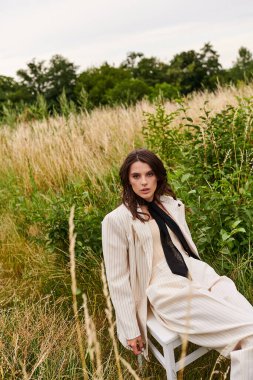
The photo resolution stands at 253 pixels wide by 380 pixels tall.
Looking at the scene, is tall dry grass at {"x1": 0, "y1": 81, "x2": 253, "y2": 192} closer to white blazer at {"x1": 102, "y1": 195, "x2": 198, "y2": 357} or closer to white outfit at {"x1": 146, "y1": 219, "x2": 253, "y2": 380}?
white blazer at {"x1": 102, "y1": 195, "x2": 198, "y2": 357}

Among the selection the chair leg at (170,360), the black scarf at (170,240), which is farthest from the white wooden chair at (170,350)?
the black scarf at (170,240)

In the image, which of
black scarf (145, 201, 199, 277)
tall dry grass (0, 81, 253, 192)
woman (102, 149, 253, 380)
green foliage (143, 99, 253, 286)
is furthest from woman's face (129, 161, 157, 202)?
tall dry grass (0, 81, 253, 192)

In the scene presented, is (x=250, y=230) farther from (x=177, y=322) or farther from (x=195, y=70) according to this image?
(x=195, y=70)

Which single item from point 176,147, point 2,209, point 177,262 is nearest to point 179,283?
point 177,262

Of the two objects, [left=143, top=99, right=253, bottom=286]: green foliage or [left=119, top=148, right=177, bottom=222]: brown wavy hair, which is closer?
[left=119, top=148, right=177, bottom=222]: brown wavy hair

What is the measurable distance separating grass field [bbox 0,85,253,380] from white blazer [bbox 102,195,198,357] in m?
0.15

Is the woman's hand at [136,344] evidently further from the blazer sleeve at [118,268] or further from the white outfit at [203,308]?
the white outfit at [203,308]

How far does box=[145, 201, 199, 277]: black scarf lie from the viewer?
2064mm

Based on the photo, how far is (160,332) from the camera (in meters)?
1.88

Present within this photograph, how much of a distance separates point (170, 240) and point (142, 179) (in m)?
0.39

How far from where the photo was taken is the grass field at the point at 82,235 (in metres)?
2.07

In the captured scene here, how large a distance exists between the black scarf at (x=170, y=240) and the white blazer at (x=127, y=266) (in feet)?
0.32

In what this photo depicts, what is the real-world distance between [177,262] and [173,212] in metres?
0.32

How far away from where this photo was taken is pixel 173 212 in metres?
2.26
